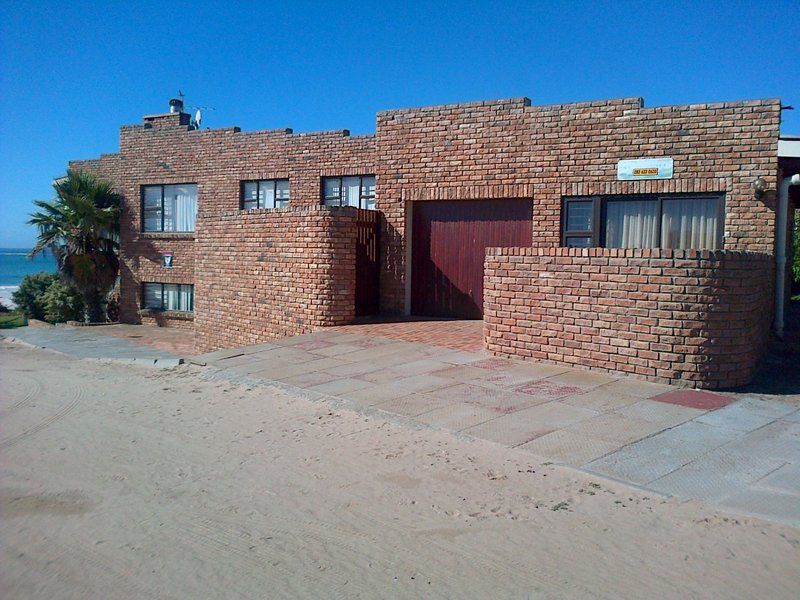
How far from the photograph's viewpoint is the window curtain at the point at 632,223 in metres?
11.6

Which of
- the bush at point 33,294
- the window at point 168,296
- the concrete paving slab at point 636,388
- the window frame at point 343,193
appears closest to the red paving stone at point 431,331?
the concrete paving slab at point 636,388

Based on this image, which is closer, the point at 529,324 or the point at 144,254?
the point at 529,324

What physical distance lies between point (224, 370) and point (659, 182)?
7.23m

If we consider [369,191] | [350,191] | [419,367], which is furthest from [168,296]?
[419,367]

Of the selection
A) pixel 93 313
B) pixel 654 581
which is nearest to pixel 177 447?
pixel 654 581

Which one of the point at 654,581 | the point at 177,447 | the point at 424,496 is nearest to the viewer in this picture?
the point at 654,581

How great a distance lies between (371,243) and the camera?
1359cm

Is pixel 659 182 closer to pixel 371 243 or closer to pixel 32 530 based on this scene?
pixel 371 243

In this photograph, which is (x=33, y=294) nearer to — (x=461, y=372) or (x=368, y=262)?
(x=368, y=262)

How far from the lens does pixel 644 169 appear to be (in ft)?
37.4

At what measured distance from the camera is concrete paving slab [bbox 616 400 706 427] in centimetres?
691

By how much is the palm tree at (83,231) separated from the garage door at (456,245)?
12.7 metres

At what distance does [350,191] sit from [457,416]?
34.2ft

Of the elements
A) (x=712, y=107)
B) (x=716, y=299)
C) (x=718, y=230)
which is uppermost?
(x=712, y=107)
